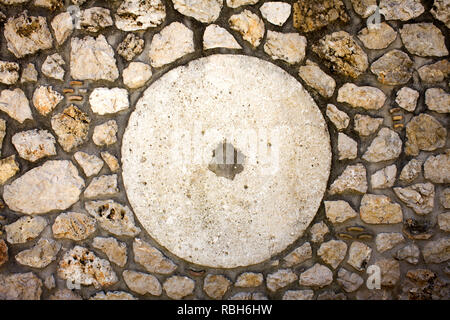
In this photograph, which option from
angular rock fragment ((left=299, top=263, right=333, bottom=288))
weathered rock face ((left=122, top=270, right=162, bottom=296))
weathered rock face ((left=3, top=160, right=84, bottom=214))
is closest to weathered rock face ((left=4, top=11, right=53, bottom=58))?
weathered rock face ((left=3, top=160, right=84, bottom=214))

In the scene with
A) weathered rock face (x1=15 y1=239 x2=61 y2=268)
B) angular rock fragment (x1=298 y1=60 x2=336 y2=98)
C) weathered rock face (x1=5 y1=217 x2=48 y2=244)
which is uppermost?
angular rock fragment (x1=298 y1=60 x2=336 y2=98)

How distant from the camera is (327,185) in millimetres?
2463

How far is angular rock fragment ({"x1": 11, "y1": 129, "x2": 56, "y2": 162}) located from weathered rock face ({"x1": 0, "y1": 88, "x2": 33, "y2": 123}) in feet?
0.35

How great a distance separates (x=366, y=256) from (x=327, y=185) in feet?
1.59

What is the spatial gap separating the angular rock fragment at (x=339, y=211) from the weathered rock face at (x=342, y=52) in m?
0.76

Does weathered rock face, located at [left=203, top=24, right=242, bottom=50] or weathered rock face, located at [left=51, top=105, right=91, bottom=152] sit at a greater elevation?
weathered rock face, located at [left=203, top=24, right=242, bottom=50]

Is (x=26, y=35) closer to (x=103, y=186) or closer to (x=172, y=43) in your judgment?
(x=172, y=43)

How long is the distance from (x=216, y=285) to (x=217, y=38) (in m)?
1.43

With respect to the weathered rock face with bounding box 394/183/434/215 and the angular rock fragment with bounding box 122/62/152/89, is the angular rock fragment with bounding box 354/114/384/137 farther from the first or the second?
the angular rock fragment with bounding box 122/62/152/89

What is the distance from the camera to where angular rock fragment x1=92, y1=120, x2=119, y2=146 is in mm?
2408

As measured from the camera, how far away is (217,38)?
237cm

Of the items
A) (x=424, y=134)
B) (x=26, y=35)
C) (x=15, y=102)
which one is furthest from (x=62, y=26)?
(x=424, y=134)

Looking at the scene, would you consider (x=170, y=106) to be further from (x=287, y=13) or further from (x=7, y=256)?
(x=7, y=256)

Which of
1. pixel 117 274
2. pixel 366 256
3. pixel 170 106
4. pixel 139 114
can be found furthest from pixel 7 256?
pixel 366 256
